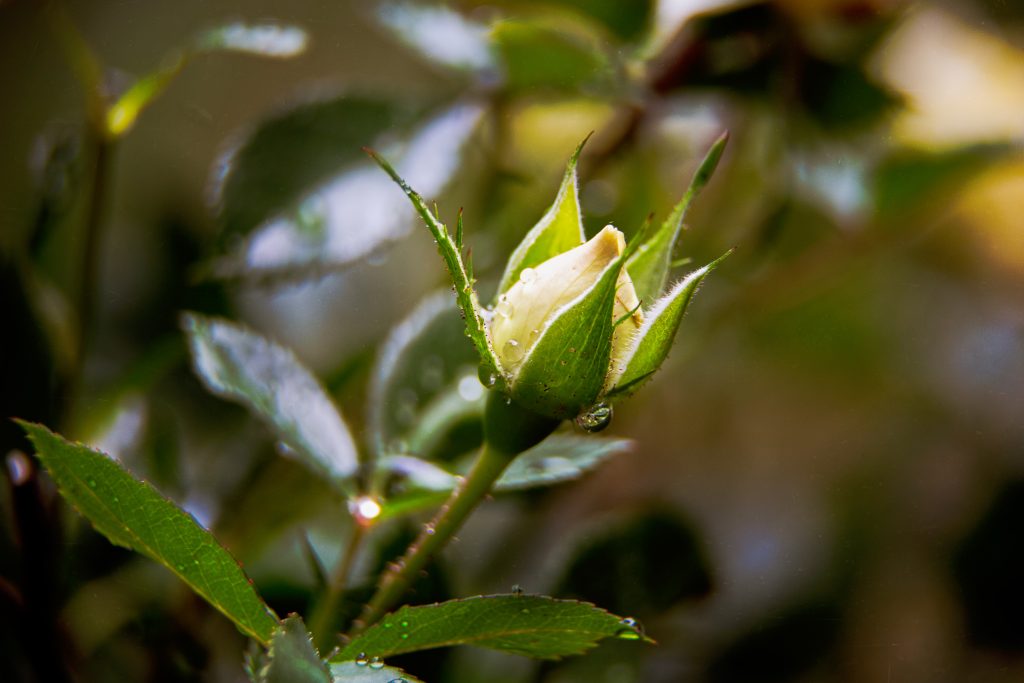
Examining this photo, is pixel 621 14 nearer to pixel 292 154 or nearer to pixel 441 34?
pixel 441 34

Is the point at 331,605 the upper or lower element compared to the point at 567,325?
lower

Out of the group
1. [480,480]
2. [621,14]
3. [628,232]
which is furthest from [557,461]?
[621,14]

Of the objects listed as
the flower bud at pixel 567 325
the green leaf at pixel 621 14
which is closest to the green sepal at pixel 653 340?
the flower bud at pixel 567 325

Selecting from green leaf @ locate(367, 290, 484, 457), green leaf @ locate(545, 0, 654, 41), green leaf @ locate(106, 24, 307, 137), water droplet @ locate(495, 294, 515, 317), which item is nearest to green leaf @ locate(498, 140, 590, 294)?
water droplet @ locate(495, 294, 515, 317)

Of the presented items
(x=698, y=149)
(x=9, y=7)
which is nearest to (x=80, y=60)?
(x=9, y=7)

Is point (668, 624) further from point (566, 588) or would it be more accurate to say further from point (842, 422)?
point (842, 422)
